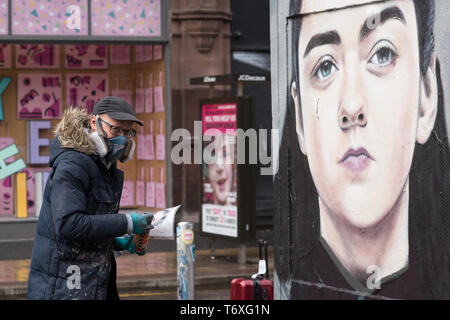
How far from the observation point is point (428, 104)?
5.18 meters

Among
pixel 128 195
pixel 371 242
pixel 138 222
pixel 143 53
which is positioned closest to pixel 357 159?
pixel 371 242

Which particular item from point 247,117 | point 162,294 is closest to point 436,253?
point 162,294

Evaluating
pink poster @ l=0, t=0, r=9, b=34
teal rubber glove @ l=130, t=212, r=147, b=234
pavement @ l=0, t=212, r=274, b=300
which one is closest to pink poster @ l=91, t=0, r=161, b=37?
pink poster @ l=0, t=0, r=9, b=34

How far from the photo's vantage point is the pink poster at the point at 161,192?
1684 centimetres

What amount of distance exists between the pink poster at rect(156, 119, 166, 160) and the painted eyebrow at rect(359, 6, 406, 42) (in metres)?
11.4

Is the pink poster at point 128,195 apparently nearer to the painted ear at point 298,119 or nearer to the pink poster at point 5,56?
the pink poster at point 5,56

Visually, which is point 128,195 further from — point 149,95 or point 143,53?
point 143,53

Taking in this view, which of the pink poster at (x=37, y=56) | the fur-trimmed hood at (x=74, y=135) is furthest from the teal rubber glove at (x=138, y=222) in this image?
the pink poster at (x=37, y=56)

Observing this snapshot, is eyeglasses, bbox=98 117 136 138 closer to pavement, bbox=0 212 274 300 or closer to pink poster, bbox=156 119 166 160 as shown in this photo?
pavement, bbox=0 212 274 300

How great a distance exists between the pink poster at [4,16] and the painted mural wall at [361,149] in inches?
407

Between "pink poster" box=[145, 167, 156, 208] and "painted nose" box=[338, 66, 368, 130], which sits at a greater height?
"painted nose" box=[338, 66, 368, 130]

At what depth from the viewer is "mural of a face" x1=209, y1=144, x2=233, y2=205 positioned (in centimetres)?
1384

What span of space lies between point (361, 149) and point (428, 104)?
520mm

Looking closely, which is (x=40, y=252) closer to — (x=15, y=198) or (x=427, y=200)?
(x=427, y=200)
